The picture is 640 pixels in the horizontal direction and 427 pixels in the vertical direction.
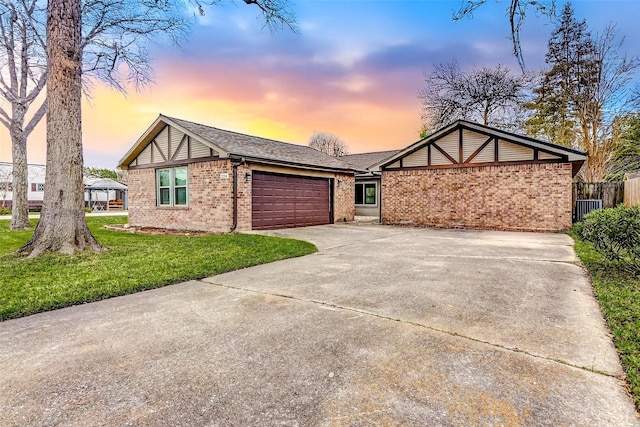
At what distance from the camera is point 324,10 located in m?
9.06

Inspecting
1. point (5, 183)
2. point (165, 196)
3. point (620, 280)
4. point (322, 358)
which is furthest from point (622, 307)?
point (5, 183)

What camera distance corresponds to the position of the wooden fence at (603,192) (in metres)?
14.5

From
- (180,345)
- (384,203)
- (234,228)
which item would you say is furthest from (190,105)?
(180,345)

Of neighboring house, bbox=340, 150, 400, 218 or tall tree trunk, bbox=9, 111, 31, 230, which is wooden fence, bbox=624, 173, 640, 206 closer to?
neighboring house, bbox=340, 150, 400, 218

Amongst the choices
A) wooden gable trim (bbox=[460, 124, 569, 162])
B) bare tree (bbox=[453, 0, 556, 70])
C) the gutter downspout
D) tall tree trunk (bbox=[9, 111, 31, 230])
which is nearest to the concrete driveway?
bare tree (bbox=[453, 0, 556, 70])

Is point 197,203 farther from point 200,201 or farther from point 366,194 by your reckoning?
point 366,194

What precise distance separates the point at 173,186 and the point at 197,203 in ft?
5.77

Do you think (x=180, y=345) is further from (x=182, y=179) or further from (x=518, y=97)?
(x=518, y=97)

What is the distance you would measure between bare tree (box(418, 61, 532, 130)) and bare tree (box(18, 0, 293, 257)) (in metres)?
24.7

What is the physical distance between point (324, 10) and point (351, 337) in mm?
8921

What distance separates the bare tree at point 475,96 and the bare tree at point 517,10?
2355cm

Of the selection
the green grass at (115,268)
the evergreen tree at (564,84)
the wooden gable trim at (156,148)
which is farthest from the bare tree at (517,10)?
the evergreen tree at (564,84)

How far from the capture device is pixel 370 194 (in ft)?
68.7

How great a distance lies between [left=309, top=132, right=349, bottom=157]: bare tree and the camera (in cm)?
3793
